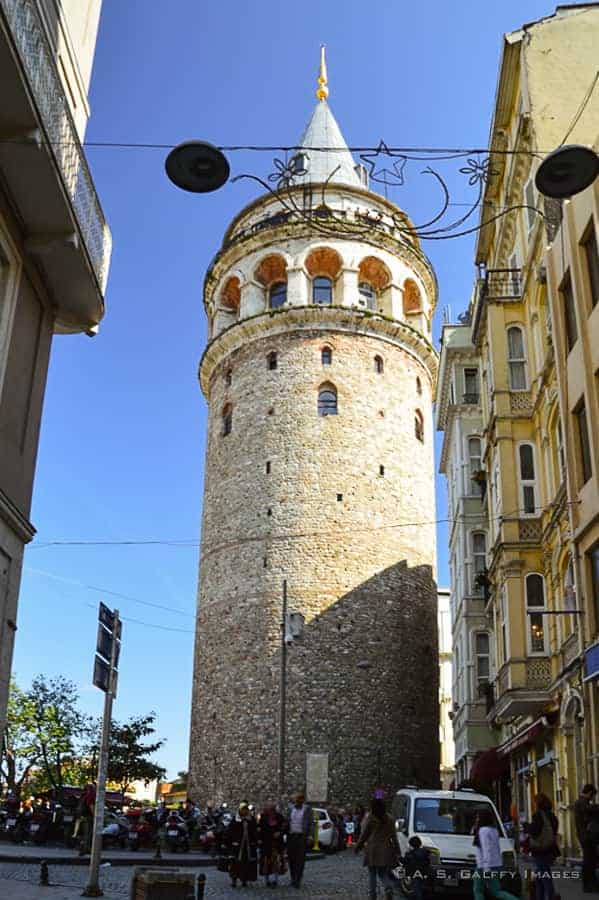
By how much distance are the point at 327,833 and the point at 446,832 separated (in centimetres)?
1115

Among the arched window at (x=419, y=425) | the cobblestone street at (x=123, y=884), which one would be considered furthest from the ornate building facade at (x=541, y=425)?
the arched window at (x=419, y=425)

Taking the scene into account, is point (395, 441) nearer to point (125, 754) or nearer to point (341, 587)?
point (341, 587)

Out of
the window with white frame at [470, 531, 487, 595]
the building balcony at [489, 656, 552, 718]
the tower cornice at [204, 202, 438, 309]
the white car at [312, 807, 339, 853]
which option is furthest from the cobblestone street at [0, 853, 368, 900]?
the tower cornice at [204, 202, 438, 309]

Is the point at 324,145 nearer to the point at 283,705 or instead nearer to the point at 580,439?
the point at 283,705

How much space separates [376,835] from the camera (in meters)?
10.8

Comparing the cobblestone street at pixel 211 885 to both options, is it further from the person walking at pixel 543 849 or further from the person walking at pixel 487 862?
the person walking at pixel 487 862

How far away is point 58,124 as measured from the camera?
892 centimetres

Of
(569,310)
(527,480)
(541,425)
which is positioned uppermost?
(569,310)

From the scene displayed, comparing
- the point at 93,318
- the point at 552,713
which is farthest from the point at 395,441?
the point at 93,318

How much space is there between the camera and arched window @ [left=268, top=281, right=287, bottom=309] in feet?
114

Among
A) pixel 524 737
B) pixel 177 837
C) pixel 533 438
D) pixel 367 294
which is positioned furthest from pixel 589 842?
pixel 367 294

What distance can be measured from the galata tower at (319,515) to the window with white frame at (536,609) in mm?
10781

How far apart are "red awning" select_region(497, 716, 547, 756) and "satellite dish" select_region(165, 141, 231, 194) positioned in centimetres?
1199

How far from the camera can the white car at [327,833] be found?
2320cm
